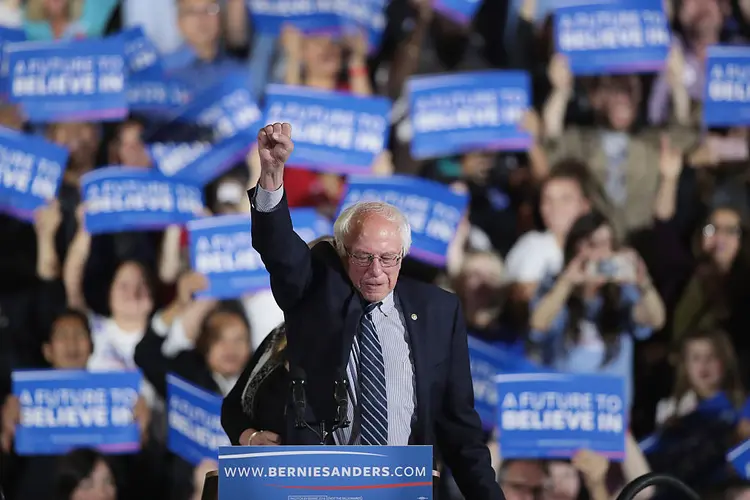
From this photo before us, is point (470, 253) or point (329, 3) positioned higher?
point (329, 3)

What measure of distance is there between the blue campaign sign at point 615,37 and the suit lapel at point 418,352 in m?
3.15

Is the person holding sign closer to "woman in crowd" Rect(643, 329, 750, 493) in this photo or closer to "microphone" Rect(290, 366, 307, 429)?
"microphone" Rect(290, 366, 307, 429)

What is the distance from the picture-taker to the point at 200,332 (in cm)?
524

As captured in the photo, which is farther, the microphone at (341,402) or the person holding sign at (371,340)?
the person holding sign at (371,340)

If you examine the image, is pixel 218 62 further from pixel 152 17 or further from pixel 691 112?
pixel 691 112

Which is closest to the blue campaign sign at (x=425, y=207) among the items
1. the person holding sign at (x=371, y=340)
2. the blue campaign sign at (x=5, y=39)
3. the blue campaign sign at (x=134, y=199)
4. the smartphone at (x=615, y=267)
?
the smartphone at (x=615, y=267)

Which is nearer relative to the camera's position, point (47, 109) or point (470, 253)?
point (470, 253)

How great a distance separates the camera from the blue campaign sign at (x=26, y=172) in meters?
5.55

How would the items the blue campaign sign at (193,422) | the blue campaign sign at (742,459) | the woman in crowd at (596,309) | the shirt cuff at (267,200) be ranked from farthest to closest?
the woman in crowd at (596,309), the blue campaign sign at (193,422), the blue campaign sign at (742,459), the shirt cuff at (267,200)

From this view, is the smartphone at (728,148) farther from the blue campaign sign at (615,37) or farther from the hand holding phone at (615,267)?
the hand holding phone at (615,267)

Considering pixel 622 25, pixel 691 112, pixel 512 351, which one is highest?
pixel 622 25

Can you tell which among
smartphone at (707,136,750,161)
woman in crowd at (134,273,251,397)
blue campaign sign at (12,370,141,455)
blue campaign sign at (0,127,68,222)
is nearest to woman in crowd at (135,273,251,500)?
woman in crowd at (134,273,251,397)

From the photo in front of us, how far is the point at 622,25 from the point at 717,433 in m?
1.91

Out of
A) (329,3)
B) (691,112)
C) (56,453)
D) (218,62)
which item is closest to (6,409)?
(56,453)
